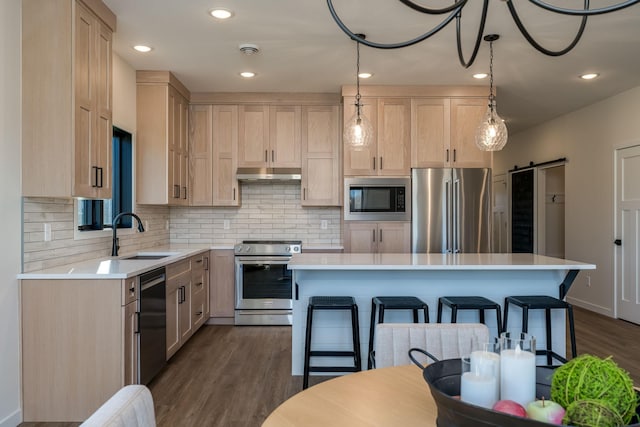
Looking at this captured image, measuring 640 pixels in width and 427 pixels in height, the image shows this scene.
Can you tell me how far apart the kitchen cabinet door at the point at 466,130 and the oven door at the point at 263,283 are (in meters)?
2.23

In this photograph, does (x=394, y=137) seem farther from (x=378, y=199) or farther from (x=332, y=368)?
(x=332, y=368)

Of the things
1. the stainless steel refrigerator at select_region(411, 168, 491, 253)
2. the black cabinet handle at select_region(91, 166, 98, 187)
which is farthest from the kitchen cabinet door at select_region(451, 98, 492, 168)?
the black cabinet handle at select_region(91, 166, 98, 187)

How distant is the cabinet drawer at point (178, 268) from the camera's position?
11.4ft

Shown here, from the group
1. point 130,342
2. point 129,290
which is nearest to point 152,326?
point 130,342

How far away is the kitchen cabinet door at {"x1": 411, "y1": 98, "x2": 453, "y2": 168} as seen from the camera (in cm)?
473

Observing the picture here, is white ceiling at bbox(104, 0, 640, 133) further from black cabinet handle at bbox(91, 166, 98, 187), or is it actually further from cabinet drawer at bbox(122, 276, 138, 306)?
cabinet drawer at bbox(122, 276, 138, 306)

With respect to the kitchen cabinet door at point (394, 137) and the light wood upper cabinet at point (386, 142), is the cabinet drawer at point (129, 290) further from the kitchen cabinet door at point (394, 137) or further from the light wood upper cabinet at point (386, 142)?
the kitchen cabinet door at point (394, 137)

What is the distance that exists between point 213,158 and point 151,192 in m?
0.97

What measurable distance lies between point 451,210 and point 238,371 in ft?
8.93

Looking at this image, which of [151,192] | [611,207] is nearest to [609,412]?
[151,192]

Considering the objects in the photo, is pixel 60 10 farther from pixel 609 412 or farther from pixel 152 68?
pixel 609 412

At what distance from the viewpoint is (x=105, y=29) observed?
2.98 metres

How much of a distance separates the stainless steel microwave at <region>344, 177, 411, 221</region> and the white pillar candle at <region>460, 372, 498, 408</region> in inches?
149

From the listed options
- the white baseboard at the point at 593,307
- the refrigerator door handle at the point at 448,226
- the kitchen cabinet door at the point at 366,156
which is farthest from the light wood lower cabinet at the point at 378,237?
the white baseboard at the point at 593,307
